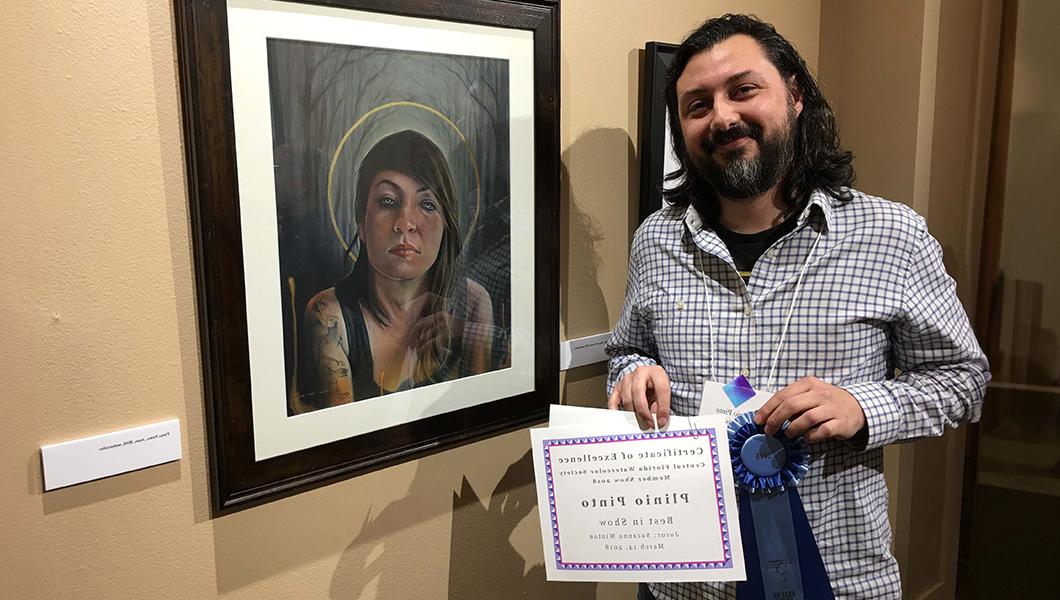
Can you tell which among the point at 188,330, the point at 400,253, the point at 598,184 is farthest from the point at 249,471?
the point at 598,184

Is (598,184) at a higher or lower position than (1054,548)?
higher

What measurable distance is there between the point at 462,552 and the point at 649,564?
59 cm

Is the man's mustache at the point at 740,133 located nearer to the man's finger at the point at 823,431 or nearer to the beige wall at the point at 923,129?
the man's finger at the point at 823,431

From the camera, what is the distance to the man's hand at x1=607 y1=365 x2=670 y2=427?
131 centimetres

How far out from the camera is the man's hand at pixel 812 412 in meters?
1.26

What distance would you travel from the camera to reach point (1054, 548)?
219 centimetres

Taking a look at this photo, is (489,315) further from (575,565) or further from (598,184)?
(575,565)

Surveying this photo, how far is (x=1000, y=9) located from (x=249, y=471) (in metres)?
2.26

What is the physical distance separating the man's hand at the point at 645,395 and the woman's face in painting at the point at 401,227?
1.51ft

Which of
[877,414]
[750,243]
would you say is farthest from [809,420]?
[750,243]

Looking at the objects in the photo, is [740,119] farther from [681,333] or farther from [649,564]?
[649,564]

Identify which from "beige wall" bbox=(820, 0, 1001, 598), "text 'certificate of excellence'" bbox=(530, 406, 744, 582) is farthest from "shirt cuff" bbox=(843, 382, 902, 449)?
"beige wall" bbox=(820, 0, 1001, 598)

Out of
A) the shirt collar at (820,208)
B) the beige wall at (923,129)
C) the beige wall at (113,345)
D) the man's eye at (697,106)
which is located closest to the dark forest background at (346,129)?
the beige wall at (113,345)

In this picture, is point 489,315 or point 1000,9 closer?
point 489,315
